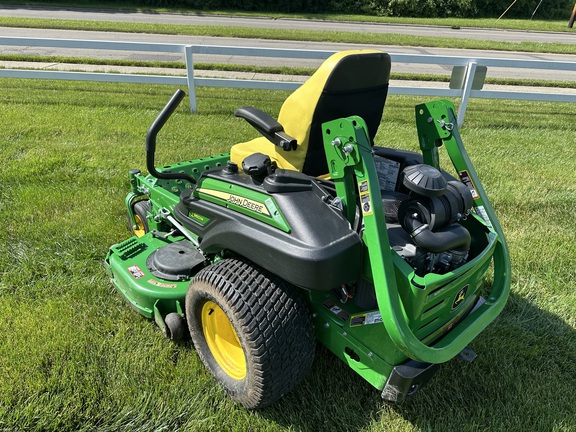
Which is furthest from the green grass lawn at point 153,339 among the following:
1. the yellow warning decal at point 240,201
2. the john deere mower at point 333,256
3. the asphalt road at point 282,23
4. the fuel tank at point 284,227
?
the asphalt road at point 282,23

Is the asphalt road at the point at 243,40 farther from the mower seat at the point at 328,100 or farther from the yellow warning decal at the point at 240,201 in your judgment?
the yellow warning decal at the point at 240,201

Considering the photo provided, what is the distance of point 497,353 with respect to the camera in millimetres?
2449

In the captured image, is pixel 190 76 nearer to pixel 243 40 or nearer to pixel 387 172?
pixel 387 172

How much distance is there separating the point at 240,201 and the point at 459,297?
1.11m

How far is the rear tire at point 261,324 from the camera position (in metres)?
1.83

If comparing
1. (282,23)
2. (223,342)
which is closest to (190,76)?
(223,342)

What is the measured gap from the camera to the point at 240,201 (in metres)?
2.04

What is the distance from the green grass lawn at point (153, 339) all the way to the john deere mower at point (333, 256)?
0.74ft

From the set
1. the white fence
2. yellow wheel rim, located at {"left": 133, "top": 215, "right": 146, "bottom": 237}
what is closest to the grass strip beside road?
the white fence

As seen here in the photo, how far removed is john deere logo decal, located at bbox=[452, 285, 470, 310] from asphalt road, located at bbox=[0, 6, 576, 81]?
370 inches

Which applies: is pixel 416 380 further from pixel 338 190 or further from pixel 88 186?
pixel 88 186

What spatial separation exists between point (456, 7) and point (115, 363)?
91.2ft

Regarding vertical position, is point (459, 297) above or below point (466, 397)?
above

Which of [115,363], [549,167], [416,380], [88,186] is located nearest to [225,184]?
[115,363]
